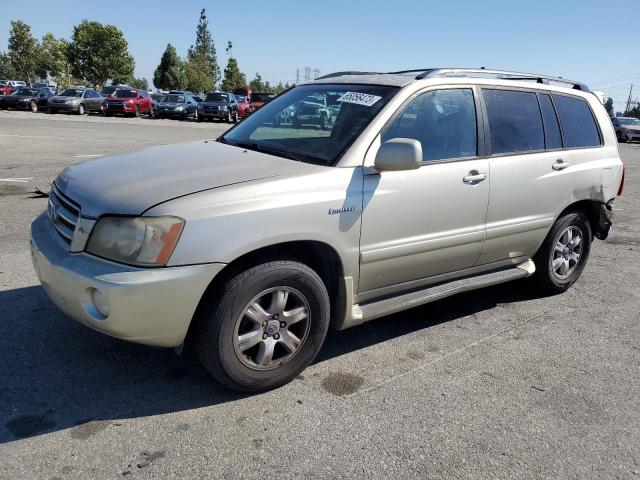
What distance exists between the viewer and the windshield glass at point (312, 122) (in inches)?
141

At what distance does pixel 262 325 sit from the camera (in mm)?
3113

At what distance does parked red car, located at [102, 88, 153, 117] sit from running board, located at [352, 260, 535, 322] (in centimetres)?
2976

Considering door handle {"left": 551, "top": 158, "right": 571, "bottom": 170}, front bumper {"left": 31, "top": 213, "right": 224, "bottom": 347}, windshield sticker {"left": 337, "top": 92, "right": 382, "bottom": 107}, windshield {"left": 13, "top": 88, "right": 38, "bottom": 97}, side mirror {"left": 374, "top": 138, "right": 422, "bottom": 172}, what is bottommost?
front bumper {"left": 31, "top": 213, "right": 224, "bottom": 347}

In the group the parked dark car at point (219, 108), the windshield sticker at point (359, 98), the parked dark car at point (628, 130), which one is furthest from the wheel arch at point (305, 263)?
the parked dark car at point (628, 130)

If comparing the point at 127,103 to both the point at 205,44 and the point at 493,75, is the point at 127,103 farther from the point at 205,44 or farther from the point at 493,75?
the point at 205,44

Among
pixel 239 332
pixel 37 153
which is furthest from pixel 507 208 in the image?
pixel 37 153

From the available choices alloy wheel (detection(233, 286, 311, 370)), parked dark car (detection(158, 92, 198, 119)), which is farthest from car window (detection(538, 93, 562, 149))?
parked dark car (detection(158, 92, 198, 119))

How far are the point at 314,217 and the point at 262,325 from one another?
67 centimetres

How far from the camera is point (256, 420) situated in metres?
2.95

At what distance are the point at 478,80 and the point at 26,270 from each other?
4.02 metres

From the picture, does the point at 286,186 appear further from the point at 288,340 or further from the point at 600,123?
the point at 600,123

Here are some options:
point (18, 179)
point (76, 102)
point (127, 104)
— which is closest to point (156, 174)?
point (18, 179)

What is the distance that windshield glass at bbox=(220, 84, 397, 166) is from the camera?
358cm

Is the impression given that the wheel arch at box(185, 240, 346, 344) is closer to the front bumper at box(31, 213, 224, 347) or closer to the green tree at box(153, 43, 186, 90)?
the front bumper at box(31, 213, 224, 347)
